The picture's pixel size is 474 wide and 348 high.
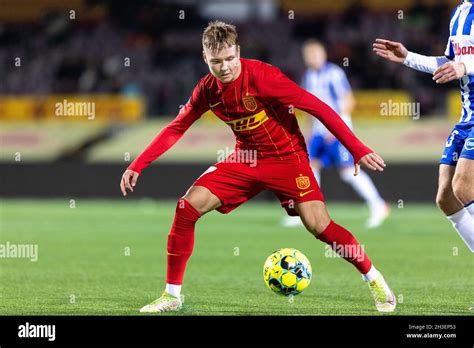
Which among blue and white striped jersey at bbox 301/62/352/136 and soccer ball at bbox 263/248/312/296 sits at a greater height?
blue and white striped jersey at bbox 301/62/352/136

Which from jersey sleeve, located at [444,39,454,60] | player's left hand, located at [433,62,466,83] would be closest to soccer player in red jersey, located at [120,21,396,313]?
player's left hand, located at [433,62,466,83]

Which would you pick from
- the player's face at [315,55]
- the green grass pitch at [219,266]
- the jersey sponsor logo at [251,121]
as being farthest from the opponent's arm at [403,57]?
the player's face at [315,55]

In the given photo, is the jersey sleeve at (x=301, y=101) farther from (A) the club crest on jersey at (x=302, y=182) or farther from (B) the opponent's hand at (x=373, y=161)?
(A) the club crest on jersey at (x=302, y=182)

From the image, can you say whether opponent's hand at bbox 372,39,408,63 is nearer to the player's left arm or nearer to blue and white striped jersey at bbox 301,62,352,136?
the player's left arm

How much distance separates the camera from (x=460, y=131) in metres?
7.14

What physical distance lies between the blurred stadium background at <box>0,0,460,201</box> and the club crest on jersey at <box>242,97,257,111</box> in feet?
40.1

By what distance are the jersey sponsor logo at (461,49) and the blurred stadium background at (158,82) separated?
38.3 feet

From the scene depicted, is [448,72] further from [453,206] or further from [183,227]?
[183,227]

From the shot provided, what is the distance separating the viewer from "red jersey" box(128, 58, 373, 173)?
649 centimetres

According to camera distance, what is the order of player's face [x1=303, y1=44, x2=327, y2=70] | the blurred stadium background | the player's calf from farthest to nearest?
the blurred stadium background
player's face [x1=303, y1=44, x2=327, y2=70]
the player's calf

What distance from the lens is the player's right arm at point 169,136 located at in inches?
263

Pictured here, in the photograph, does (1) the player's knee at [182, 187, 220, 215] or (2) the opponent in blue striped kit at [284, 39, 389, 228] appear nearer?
(1) the player's knee at [182, 187, 220, 215]

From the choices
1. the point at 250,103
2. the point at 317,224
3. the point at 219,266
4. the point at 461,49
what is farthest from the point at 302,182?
the point at 219,266
